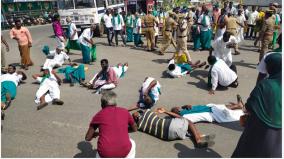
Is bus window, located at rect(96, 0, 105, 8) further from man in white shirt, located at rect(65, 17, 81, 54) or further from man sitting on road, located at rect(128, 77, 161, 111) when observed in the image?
A: man sitting on road, located at rect(128, 77, 161, 111)

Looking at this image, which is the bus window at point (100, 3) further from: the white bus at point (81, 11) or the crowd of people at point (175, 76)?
the crowd of people at point (175, 76)

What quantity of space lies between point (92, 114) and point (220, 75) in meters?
3.06

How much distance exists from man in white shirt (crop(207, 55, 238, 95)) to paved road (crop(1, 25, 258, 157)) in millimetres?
210

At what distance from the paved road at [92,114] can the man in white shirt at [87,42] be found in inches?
14.7

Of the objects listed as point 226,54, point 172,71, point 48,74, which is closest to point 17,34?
point 48,74

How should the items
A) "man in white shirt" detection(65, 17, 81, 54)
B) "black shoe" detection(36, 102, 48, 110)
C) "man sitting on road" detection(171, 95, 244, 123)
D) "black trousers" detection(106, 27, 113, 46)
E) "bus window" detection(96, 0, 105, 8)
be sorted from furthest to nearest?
"bus window" detection(96, 0, 105, 8), "black trousers" detection(106, 27, 113, 46), "man in white shirt" detection(65, 17, 81, 54), "black shoe" detection(36, 102, 48, 110), "man sitting on road" detection(171, 95, 244, 123)

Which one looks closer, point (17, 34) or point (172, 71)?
point (172, 71)

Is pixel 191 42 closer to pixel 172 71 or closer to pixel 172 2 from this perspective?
pixel 172 71

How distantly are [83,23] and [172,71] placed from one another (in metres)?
8.69

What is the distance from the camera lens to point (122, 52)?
12.7 meters

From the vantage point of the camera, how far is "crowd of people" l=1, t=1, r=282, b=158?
11.1 feet

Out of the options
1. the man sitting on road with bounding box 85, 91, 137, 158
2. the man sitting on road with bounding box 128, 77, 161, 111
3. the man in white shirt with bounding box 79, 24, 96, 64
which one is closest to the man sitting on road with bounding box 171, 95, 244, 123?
the man sitting on road with bounding box 128, 77, 161, 111

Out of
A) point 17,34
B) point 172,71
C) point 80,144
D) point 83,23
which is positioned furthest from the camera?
point 83,23

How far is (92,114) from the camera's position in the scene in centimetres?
638
